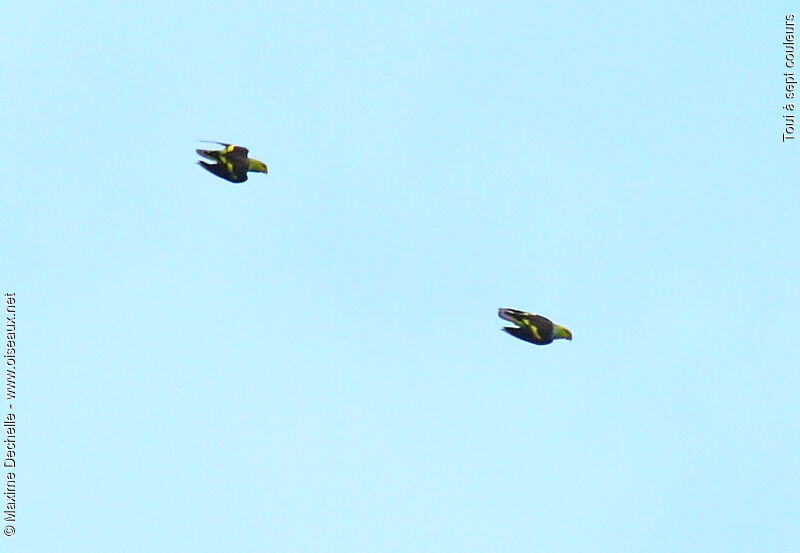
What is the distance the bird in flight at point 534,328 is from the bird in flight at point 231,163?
1785cm

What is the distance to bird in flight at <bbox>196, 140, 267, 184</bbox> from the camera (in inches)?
3199

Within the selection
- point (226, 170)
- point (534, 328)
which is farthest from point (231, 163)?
point (534, 328)

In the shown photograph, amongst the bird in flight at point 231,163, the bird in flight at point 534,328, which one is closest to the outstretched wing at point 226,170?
the bird in flight at point 231,163

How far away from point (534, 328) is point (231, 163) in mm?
21202

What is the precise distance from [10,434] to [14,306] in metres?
9.15

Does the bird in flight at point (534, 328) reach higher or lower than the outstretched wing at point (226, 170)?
lower

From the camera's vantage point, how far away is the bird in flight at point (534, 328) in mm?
82750

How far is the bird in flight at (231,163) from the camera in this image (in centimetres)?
8125

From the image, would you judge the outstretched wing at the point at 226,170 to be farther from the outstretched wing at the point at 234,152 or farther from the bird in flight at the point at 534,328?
the bird in flight at the point at 534,328

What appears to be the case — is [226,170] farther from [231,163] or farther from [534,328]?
[534,328]

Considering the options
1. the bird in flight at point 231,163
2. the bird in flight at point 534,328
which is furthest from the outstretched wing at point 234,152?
the bird in flight at point 534,328

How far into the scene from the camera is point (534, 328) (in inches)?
3260

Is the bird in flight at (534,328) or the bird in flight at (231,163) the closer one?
the bird in flight at (231,163)

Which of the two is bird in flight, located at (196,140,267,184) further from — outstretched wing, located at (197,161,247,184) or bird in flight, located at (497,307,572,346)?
bird in flight, located at (497,307,572,346)
